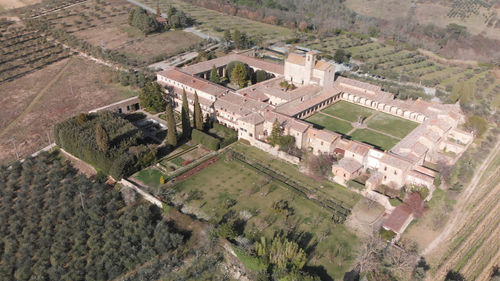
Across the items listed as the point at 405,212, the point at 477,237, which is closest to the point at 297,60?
the point at 405,212

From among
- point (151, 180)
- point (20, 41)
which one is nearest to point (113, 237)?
point (151, 180)

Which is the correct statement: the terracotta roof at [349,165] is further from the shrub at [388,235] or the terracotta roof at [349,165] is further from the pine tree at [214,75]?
the pine tree at [214,75]

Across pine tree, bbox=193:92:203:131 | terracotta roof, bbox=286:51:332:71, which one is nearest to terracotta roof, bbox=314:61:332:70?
terracotta roof, bbox=286:51:332:71

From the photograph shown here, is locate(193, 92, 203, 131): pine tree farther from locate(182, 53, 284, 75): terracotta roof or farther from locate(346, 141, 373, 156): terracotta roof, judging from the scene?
locate(346, 141, 373, 156): terracotta roof

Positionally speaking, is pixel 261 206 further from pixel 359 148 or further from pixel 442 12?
pixel 442 12

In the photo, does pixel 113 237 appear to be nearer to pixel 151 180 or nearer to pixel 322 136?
pixel 151 180

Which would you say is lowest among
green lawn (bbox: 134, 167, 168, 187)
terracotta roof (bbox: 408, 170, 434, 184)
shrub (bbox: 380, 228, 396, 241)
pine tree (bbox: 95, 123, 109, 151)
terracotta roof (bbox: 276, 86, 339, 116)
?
green lawn (bbox: 134, 167, 168, 187)
